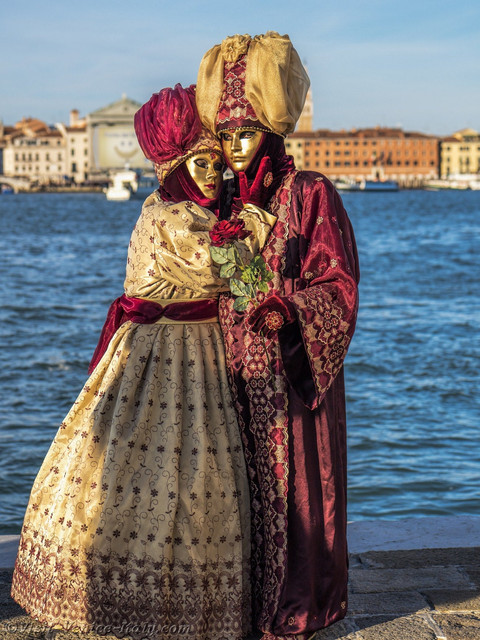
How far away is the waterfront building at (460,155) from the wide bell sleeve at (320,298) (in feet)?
365

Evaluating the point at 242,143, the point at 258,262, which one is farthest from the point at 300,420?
the point at 242,143

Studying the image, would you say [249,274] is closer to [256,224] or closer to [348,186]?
[256,224]

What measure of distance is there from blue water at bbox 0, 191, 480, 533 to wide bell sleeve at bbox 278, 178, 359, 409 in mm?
3312

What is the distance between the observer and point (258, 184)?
2549mm

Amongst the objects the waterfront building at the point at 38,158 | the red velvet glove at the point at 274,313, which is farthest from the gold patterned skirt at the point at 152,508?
the waterfront building at the point at 38,158

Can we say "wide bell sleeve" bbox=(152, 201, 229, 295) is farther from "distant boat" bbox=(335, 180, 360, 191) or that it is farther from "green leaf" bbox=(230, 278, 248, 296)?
"distant boat" bbox=(335, 180, 360, 191)

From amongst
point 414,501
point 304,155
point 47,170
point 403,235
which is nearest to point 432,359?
point 414,501

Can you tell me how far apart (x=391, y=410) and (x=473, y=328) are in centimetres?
509

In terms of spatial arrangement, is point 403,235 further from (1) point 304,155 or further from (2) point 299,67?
(1) point 304,155

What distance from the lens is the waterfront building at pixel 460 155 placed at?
365 feet

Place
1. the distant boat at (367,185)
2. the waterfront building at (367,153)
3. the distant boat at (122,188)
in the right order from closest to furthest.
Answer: the distant boat at (122,188) → the distant boat at (367,185) → the waterfront building at (367,153)

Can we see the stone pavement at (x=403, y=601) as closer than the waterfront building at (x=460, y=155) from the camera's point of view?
Yes

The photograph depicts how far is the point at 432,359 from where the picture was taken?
10.6m

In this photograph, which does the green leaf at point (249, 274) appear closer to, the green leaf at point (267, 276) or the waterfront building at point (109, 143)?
the green leaf at point (267, 276)
